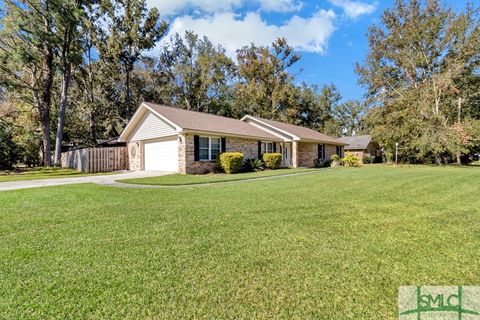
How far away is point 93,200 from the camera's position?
6969 millimetres

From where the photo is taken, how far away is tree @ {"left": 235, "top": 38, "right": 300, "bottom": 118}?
3441 centimetres

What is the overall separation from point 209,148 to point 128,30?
1860cm

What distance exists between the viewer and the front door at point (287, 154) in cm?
2186

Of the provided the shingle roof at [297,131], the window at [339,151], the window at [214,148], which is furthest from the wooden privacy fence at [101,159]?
the window at [339,151]

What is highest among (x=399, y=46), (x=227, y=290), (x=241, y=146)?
(x=399, y=46)

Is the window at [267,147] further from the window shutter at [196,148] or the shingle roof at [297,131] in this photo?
the window shutter at [196,148]

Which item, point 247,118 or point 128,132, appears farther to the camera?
point 247,118

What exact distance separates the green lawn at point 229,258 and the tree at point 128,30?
80.3ft

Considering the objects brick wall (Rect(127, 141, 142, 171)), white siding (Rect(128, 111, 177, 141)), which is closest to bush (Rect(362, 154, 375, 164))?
white siding (Rect(128, 111, 177, 141))

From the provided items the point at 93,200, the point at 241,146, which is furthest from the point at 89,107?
the point at 93,200

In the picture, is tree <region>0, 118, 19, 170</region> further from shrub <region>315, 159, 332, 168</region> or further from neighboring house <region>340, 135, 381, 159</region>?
neighboring house <region>340, 135, 381, 159</region>

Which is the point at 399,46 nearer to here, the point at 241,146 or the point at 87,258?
the point at 241,146

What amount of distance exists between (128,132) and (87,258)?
53.2ft

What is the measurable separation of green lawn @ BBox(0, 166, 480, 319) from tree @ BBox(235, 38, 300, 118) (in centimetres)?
2983
